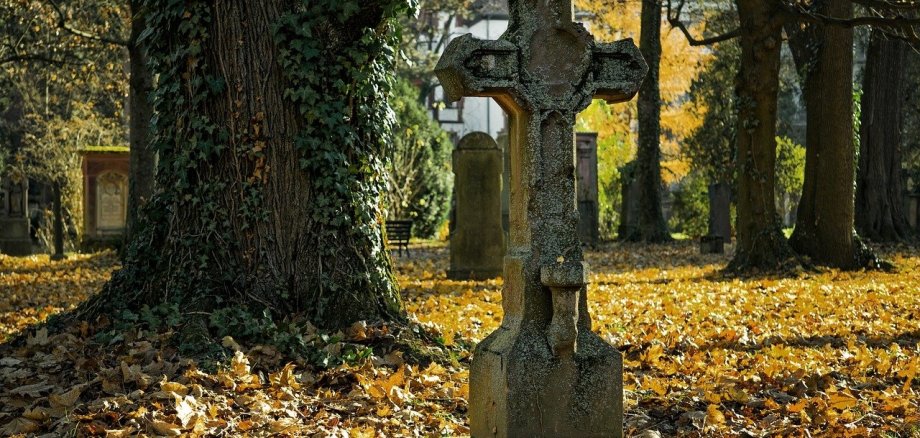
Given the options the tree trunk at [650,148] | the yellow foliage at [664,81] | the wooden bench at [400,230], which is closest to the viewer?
the wooden bench at [400,230]

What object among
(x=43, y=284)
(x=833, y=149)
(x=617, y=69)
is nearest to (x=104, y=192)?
(x=43, y=284)

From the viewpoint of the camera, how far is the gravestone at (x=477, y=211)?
46.4ft

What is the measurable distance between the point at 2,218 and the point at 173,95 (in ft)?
60.8

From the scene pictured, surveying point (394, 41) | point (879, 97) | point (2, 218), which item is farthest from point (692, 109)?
point (394, 41)

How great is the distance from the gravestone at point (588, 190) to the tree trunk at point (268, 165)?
49.0 feet

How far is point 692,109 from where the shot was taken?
1243 inches

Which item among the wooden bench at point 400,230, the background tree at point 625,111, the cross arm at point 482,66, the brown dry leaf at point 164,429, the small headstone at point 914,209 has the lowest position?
the brown dry leaf at point 164,429

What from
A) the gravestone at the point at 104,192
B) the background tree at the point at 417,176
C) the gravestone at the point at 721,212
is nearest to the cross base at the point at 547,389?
the gravestone at the point at 721,212

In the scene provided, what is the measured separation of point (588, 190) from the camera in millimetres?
24016

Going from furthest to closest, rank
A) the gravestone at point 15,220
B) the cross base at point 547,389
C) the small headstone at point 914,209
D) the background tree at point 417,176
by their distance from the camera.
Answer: the background tree at point 417,176 → the small headstone at point 914,209 → the gravestone at point 15,220 → the cross base at point 547,389

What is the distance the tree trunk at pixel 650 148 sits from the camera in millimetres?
23828

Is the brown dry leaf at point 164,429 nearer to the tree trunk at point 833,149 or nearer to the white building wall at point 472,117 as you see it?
the tree trunk at point 833,149

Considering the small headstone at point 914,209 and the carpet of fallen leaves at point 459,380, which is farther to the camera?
the small headstone at point 914,209

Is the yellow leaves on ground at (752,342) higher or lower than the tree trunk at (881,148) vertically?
lower
